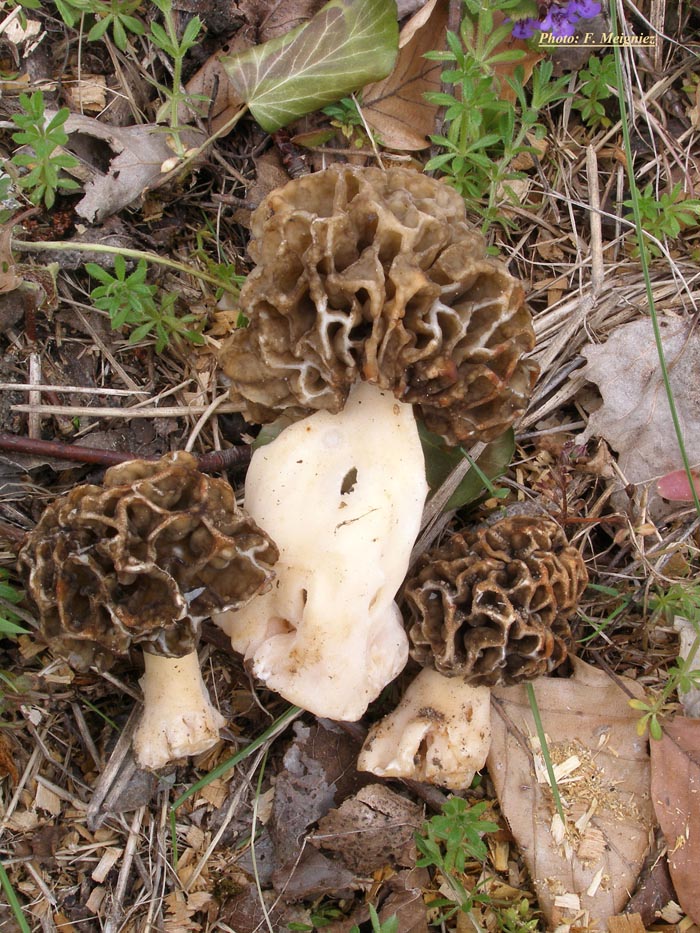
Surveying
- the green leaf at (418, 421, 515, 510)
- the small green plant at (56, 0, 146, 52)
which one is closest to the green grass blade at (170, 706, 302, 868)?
the green leaf at (418, 421, 515, 510)

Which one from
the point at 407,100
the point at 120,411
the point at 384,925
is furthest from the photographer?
the point at 407,100

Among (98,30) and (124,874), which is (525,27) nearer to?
(98,30)

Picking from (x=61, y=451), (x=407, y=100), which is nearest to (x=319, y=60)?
(x=407, y=100)

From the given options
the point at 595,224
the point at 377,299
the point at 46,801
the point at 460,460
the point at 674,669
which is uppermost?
the point at 377,299

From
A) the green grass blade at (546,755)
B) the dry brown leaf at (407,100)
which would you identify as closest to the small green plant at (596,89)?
the dry brown leaf at (407,100)

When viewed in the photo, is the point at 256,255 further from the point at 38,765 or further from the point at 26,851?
the point at 26,851

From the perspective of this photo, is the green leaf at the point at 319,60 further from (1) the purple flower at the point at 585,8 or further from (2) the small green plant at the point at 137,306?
(2) the small green plant at the point at 137,306
